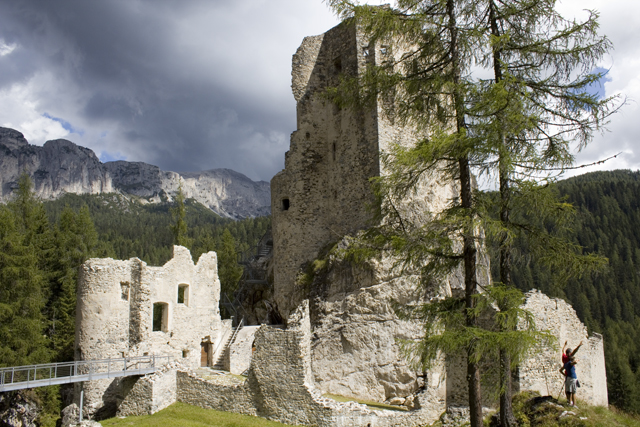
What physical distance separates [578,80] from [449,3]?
315 centimetres

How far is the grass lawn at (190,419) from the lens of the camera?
564 inches

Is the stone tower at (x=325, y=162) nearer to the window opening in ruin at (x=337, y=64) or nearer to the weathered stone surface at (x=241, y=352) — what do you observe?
the window opening in ruin at (x=337, y=64)

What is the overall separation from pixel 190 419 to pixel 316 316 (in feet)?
17.7

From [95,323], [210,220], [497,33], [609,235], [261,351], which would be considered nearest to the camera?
[497,33]

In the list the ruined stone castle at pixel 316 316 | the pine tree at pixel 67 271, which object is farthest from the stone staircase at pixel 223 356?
the pine tree at pixel 67 271

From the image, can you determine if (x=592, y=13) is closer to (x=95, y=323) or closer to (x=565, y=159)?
(x=565, y=159)

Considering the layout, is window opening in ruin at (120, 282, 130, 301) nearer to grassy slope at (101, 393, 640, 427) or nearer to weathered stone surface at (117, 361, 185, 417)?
weathered stone surface at (117, 361, 185, 417)

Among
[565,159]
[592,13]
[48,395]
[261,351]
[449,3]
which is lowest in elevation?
[48,395]

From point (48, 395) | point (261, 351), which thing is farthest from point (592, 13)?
point (48, 395)

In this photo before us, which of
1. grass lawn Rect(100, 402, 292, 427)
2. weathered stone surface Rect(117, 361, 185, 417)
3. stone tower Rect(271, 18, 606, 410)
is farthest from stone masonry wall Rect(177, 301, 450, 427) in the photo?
weathered stone surface Rect(117, 361, 185, 417)

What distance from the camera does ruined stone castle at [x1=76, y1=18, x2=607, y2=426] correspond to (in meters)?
14.5

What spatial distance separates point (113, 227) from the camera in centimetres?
11581

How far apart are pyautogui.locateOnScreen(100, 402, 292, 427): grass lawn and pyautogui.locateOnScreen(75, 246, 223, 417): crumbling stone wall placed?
95.5 inches

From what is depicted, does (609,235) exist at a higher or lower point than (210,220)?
lower
